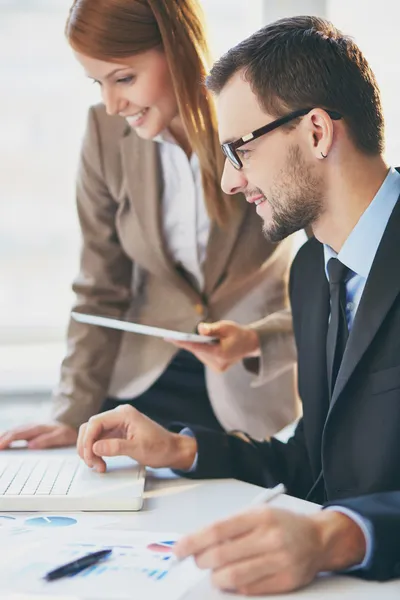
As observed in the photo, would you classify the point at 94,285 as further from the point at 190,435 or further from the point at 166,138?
the point at 190,435

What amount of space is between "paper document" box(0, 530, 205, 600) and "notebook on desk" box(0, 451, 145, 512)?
0.14 m

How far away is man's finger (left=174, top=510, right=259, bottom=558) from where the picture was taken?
1.04 meters

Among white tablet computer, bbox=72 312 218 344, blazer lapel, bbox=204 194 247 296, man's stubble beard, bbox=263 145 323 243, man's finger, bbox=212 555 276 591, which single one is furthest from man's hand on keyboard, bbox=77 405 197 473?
blazer lapel, bbox=204 194 247 296

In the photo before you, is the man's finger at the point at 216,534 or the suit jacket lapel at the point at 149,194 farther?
the suit jacket lapel at the point at 149,194

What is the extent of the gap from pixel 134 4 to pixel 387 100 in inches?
67.7

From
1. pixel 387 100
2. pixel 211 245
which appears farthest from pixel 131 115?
pixel 387 100

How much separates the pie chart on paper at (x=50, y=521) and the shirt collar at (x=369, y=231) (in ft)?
2.07

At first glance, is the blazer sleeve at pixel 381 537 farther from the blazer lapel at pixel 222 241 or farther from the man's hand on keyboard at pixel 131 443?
the blazer lapel at pixel 222 241

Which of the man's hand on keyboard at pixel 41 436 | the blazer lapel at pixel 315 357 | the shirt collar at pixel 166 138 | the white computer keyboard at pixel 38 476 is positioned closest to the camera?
the white computer keyboard at pixel 38 476

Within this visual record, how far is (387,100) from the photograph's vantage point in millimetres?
3332

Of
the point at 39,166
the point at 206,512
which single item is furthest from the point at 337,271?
the point at 39,166

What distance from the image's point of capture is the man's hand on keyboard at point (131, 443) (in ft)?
5.10

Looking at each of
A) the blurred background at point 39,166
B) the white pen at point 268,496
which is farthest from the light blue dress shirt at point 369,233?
the blurred background at point 39,166

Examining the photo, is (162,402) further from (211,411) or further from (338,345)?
(338,345)
